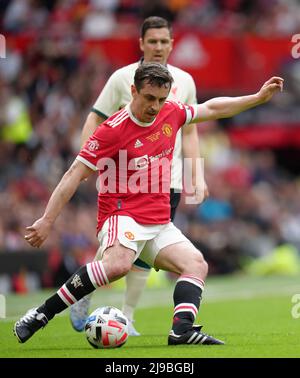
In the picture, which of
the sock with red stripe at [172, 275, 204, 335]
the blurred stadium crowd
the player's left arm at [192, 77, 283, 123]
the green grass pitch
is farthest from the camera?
the blurred stadium crowd

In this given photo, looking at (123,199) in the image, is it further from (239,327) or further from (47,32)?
(47,32)

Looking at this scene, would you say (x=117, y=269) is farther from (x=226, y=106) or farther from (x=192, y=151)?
(x=192, y=151)

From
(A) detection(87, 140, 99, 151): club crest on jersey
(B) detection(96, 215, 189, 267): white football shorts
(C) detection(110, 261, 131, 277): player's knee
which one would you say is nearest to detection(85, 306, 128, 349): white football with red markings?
(C) detection(110, 261, 131, 277): player's knee

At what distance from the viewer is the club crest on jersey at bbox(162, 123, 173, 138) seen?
8477mm

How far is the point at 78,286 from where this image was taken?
8.20 metres

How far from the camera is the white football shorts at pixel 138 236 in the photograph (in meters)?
8.30

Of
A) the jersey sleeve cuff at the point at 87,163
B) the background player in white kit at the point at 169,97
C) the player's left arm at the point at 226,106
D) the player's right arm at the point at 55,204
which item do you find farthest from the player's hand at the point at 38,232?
the background player in white kit at the point at 169,97

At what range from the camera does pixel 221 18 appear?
23.6m

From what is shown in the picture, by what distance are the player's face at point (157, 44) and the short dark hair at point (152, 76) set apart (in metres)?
1.50

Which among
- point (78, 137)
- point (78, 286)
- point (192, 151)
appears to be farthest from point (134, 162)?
point (78, 137)

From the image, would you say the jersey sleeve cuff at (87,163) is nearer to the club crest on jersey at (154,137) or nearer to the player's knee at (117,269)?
the club crest on jersey at (154,137)

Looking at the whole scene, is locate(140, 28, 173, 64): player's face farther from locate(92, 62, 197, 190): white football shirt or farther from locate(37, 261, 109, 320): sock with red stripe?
locate(37, 261, 109, 320): sock with red stripe

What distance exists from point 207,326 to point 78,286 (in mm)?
2530
